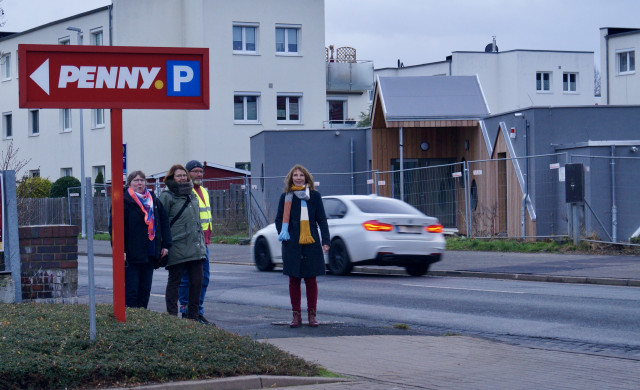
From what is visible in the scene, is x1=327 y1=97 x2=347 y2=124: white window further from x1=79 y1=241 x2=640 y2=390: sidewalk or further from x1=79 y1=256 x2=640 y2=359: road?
x1=79 y1=241 x2=640 y2=390: sidewalk

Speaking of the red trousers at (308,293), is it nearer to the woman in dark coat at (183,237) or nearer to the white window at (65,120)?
the woman in dark coat at (183,237)

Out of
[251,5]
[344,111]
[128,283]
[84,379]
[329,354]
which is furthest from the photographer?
[344,111]

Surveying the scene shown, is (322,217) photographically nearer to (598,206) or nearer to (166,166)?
(598,206)

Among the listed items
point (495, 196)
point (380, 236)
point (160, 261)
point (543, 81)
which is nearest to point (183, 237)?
point (160, 261)

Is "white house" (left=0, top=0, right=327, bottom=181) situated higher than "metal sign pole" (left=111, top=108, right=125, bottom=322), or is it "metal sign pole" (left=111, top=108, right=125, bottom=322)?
"white house" (left=0, top=0, right=327, bottom=181)

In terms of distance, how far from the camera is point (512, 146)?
25.4m

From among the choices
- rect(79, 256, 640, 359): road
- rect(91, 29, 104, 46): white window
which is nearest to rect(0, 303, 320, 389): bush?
rect(79, 256, 640, 359): road

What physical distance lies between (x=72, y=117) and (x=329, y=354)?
138 ft

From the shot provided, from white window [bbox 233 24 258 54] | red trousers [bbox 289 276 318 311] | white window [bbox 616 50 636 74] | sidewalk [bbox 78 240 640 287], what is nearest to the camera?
red trousers [bbox 289 276 318 311]

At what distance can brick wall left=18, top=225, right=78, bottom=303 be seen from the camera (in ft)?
34.8

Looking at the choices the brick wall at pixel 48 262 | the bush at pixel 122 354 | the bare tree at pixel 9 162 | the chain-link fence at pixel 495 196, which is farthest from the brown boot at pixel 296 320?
the chain-link fence at pixel 495 196

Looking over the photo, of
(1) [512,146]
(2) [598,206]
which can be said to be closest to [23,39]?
(1) [512,146]

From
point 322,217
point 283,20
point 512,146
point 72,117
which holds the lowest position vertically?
point 322,217

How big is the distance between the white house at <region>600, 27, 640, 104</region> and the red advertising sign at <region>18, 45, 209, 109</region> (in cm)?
4773
